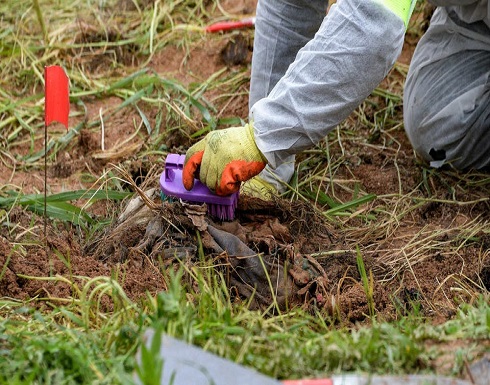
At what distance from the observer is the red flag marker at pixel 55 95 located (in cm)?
190

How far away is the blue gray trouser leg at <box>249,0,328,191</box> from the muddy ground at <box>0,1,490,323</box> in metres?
0.18

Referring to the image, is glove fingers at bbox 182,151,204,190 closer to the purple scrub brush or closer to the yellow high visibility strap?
the purple scrub brush

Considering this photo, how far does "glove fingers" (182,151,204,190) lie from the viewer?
2057mm

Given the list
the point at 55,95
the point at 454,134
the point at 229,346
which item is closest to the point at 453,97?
the point at 454,134

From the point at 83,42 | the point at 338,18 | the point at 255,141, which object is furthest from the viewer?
the point at 83,42

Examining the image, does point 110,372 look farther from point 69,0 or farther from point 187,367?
point 69,0

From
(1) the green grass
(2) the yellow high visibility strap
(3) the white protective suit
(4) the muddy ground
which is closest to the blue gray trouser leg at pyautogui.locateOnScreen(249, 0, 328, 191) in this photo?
(3) the white protective suit

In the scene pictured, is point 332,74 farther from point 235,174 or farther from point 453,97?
point 453,97

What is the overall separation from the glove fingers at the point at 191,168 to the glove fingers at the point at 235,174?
0.25 ft

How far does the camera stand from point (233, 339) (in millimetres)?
1452

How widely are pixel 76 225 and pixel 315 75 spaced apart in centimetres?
82

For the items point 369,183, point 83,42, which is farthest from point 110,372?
point 83,42

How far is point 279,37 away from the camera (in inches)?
96.0

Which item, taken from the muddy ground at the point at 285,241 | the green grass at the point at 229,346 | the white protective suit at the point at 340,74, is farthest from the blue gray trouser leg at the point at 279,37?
the green grass at the point at 229,346
